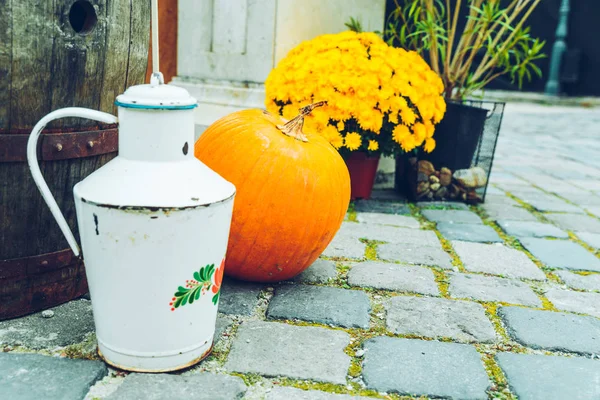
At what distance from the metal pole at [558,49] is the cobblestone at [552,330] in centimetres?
1034

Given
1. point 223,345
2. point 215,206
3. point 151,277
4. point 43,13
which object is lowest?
point 223,345

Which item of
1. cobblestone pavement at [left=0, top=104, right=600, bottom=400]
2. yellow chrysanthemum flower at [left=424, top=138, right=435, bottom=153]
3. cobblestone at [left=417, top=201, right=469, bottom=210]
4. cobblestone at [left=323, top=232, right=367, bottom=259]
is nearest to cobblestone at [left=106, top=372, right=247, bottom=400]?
cobblestone pavement at [left=0, top=104, right=600, bottom=400]

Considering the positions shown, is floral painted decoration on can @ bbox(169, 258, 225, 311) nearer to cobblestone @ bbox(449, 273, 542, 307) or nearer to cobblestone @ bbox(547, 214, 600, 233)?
cobblestone @ bbox(449, 273, 542, 307)

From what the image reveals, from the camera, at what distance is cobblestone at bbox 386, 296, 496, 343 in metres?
1.86

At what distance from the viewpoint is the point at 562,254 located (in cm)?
270

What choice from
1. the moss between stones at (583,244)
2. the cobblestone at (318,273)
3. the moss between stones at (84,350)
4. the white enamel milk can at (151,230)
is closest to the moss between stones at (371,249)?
the cobblestone at (318,273)

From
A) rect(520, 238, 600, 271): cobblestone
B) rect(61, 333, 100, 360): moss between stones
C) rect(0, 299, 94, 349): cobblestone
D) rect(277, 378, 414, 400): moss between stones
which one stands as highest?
rect(520, 238, 600, 271): cobblestone

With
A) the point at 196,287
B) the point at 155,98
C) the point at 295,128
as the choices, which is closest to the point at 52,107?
the point at 155,98

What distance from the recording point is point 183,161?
1.53 m

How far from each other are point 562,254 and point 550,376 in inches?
46.7

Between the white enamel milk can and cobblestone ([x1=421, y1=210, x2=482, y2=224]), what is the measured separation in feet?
6.10

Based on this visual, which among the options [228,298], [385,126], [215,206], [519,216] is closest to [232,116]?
[228,298]

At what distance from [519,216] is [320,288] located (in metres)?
1.61

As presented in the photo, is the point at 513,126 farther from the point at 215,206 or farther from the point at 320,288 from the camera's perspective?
the point at 215,206
